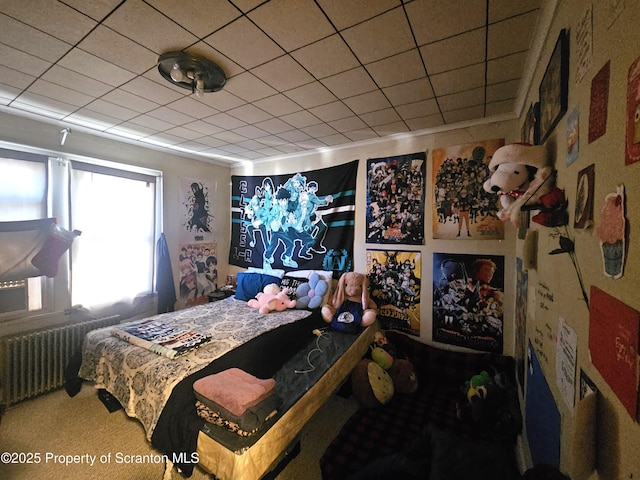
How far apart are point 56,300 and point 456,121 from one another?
4358mm

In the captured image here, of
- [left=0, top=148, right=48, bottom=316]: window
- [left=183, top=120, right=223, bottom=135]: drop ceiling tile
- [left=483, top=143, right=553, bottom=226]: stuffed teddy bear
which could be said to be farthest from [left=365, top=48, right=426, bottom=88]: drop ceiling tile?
[left=0, top=148, right=48, bottom=316]: window

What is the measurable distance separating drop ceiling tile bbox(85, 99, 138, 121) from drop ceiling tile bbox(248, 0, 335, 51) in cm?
176

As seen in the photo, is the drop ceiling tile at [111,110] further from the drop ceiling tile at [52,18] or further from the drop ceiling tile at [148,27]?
the drop ceiling tile at [148,27]

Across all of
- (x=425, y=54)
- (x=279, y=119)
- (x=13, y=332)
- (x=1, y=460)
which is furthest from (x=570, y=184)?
(x=13, y=332)

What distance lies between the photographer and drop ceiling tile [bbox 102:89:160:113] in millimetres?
2086

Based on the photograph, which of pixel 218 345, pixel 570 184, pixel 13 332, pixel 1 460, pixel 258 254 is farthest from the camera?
pixel 258 254

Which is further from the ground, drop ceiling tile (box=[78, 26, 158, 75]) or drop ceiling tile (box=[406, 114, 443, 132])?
drop ceiling tile (box=[406, 114, 443, 132])

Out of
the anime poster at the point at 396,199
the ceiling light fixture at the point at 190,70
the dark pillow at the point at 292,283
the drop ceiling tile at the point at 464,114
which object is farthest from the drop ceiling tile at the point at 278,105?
the dark pillow at the point at 292,283

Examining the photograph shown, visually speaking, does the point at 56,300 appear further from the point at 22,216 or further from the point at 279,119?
the point at 279,119

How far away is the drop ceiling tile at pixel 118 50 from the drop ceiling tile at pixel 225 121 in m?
0.78

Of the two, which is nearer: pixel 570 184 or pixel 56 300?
pixel 570 184

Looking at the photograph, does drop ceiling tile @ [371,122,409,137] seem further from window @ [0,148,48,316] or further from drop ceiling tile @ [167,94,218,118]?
window @ [0,148,48,316]

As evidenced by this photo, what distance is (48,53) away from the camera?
1.59 m

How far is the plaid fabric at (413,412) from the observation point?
156 cm
